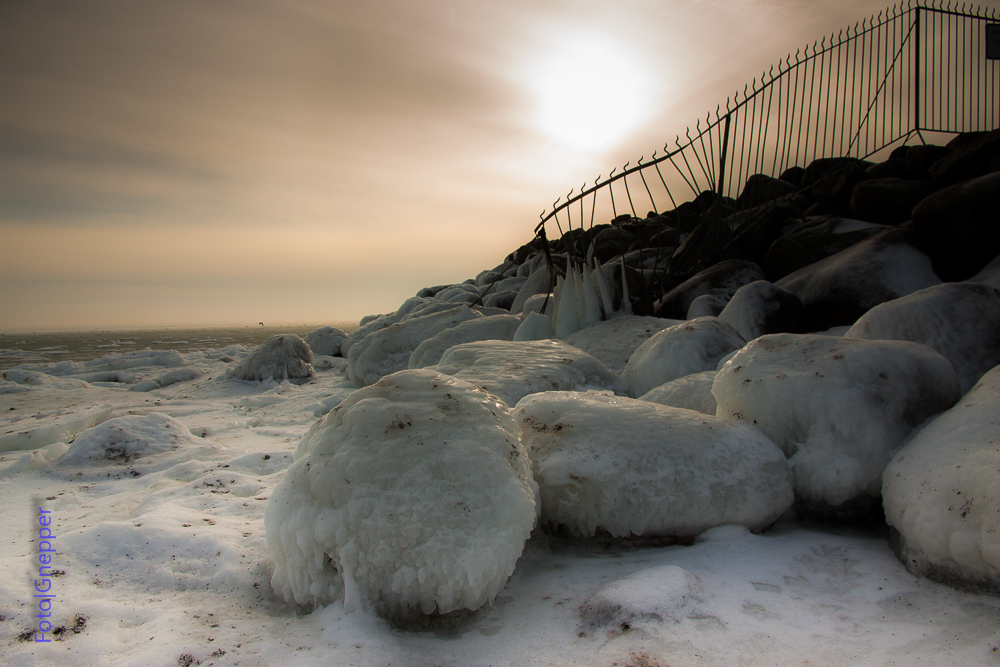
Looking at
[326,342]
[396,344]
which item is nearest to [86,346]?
[326,342]

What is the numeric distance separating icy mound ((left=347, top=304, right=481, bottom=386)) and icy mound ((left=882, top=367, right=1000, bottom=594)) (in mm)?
4217

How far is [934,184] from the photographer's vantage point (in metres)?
5.82

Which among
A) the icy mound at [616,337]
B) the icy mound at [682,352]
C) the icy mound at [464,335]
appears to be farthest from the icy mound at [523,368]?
the icy mound at [464,335]

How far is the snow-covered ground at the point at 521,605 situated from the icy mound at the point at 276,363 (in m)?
4.02

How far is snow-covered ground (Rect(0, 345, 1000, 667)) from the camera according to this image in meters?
1.17

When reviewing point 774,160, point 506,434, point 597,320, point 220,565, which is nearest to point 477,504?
point 506,434

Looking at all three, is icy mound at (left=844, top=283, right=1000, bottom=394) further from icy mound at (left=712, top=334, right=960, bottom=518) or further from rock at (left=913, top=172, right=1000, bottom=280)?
rock at (left=913, top=172, right=1000, bottom=280)

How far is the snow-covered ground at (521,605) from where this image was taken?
117cm

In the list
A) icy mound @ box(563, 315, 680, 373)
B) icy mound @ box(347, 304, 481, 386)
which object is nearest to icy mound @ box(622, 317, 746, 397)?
icy mound @ box(563, 315, 680, 373)

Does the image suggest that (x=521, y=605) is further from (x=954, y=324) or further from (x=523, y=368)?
(x=954, y=324)

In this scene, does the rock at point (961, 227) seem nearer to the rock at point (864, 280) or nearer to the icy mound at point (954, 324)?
the rock at point (864, 280)

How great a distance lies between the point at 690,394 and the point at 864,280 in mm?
2770

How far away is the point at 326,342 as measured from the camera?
9352mm

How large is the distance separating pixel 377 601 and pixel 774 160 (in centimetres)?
635
